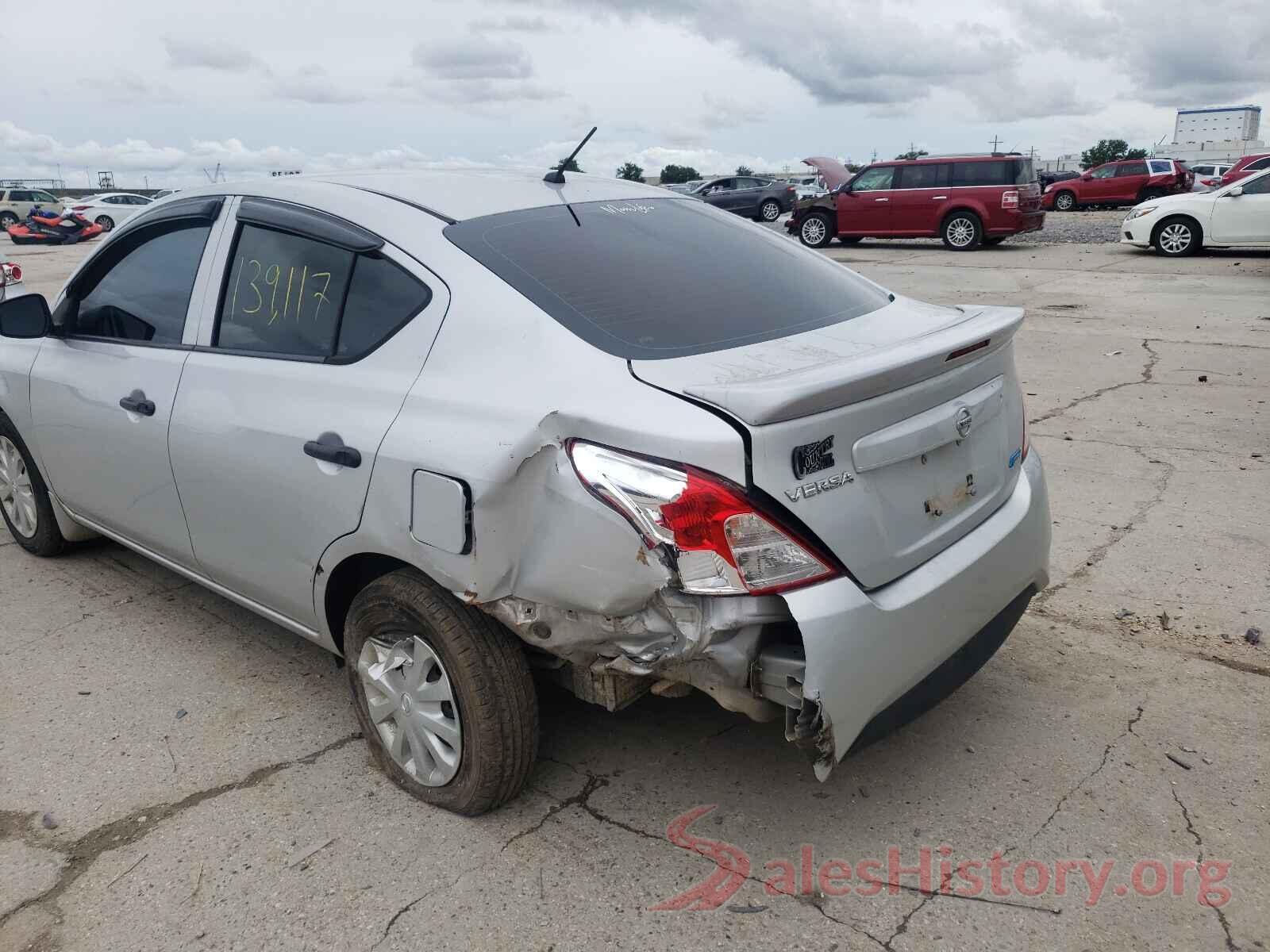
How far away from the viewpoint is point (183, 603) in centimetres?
414

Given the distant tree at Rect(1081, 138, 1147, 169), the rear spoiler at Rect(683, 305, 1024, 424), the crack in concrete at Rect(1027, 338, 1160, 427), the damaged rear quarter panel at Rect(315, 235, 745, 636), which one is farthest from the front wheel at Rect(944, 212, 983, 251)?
the distant tree at Rect(1081, 138, 1147, 169)

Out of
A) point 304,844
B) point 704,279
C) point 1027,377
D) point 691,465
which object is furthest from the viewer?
point 1027,377

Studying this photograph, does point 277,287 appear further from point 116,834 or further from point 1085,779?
point 1085,779

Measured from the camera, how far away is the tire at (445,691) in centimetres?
251

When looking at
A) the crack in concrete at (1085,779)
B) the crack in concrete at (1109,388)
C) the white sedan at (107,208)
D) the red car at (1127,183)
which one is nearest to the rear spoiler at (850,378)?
the crack in concrete at (1085,779)

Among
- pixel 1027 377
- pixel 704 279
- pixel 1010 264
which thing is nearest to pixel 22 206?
pixel 1010 264

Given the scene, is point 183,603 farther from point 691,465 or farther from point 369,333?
point 691,465

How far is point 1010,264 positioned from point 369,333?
15.5 m

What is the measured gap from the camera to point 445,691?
2.61 m

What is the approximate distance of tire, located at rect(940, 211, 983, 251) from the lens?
744 inches

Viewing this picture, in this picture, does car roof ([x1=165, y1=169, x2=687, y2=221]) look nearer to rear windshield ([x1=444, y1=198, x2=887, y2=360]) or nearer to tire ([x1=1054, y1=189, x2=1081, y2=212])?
rear windshield ([x1=444, y1=198, x2=887, y2=360])

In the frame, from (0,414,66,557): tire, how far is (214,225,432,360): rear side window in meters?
1.79

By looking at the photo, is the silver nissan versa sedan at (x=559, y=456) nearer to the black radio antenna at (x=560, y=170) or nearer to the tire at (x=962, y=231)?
the black radio antenna at (x=560, y=170)

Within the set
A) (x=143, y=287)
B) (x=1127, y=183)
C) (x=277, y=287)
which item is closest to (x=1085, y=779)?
(x=277, y=287)
